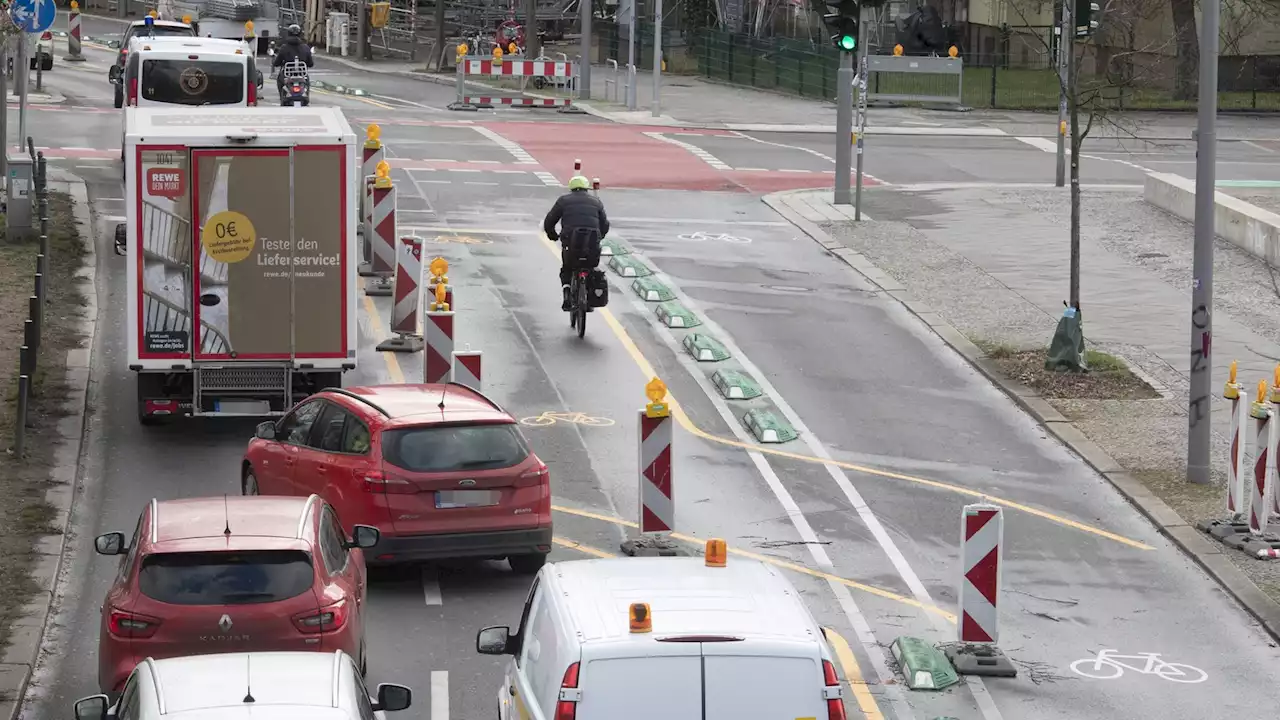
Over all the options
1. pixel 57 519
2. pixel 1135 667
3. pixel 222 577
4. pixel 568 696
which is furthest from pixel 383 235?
pixel 568 696

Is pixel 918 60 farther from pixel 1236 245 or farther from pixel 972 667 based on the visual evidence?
pixel 972 667

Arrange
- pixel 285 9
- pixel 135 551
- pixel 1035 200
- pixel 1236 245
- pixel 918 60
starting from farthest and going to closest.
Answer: pixel 285 9
pixel 918 60
pixel 1035 200
pixel 1236 245
pixel 135 551

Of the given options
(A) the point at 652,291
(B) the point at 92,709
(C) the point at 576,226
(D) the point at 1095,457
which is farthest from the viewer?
(A) the point at 652,291

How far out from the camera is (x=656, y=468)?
15188 mm

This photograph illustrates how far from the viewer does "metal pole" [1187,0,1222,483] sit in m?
17.4

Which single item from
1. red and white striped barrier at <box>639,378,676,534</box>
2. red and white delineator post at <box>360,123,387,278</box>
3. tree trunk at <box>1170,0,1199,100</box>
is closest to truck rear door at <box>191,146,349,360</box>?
red and white striped barrier at <box>639,378,676,534</box>

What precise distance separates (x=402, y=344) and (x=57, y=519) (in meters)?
6.69

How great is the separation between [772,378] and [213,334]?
20.0ft

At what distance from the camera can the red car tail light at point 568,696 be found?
798 cm

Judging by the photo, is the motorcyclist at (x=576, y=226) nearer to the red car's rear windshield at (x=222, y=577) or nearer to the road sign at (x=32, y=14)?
the road sign at (x=32, y=14)

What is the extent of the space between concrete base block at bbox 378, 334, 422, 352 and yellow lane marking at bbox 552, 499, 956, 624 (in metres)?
5.80

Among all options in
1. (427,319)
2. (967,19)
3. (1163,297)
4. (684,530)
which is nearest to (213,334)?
(427,319)

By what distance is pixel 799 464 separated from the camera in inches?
713

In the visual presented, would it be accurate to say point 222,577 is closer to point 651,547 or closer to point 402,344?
point 651,547
